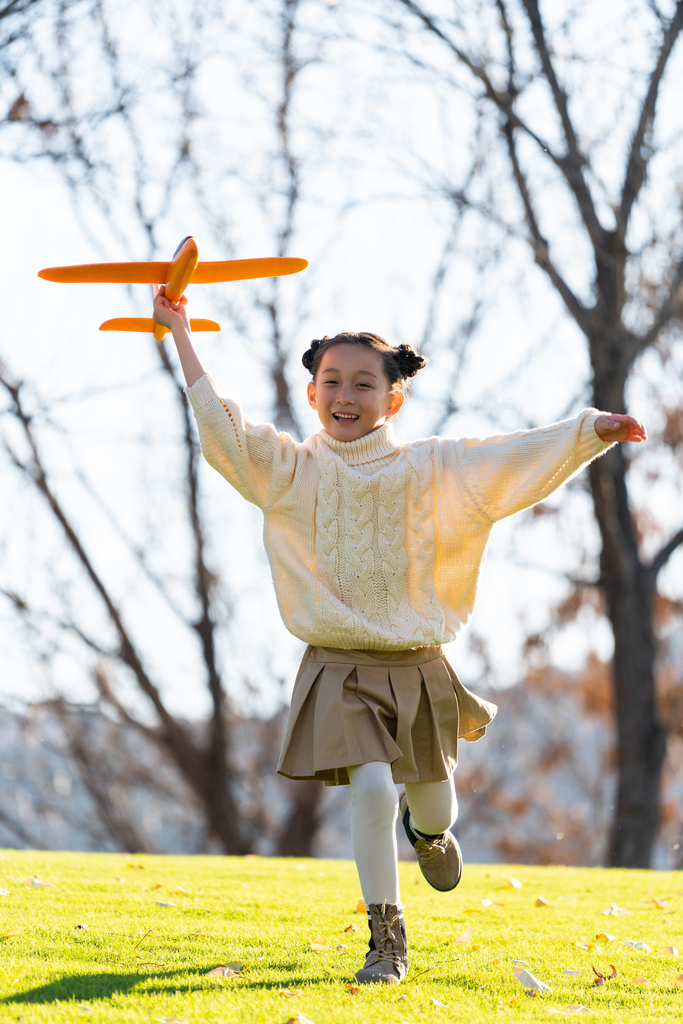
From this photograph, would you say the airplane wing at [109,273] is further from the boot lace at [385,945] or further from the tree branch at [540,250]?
the tree branch at [540,250]

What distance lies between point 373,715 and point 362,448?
81 centimetres

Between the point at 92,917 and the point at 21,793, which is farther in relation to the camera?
the point at 21,793

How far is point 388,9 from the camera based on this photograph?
917 centimetres

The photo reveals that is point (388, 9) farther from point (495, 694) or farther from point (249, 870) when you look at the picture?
point (495, 694)

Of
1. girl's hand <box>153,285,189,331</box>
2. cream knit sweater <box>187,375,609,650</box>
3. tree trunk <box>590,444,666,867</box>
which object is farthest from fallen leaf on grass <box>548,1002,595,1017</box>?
tree trunk <box>590,444,666,867</box>

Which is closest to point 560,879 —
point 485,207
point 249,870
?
point 249,870

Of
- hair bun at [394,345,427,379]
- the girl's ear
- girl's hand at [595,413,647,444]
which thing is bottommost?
girl's hand at [595,413,647,444]

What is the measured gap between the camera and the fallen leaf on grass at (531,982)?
2734 millimetres

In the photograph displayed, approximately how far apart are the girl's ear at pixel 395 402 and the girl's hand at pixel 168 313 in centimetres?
67

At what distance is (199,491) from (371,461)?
8274 millimetres

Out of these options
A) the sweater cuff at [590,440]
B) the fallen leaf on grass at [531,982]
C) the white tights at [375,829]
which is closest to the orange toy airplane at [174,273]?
the sweater cuff at [590,440]

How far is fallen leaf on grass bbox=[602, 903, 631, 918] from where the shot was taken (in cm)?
415

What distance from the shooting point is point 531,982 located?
2762mm

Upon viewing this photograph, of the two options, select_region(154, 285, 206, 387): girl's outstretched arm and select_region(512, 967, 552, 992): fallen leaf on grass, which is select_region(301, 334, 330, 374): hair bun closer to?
select_region(154, 285, 206, 387): girl's outstretched arm
